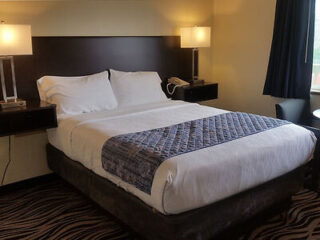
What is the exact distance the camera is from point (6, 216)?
269cm

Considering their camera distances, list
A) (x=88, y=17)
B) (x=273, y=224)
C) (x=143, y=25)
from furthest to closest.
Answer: (x=143, y=25), (x=88, y=17), (x=273, y=224)

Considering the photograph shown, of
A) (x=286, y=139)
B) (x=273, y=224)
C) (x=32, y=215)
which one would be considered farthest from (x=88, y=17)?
(x=273, y=224)

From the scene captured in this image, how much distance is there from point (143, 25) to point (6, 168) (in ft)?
7.00

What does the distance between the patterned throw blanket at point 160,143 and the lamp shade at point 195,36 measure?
148 cm

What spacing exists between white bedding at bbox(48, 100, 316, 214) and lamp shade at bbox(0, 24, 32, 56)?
2.22ft

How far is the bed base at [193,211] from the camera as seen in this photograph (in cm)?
186

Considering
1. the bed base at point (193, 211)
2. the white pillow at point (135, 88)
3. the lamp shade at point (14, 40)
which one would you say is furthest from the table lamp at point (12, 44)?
the white pillow at point (135, 88)

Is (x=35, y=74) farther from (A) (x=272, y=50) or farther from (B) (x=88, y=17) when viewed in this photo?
(A) (x=272, y=50)

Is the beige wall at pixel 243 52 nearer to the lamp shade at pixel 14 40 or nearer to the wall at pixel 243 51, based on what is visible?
the wall at pixel 243 51

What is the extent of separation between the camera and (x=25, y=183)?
3205 mm

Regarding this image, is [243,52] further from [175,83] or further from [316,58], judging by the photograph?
[175,83]

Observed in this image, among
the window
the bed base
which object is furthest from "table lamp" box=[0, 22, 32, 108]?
the window

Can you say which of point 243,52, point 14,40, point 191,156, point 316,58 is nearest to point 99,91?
point 14,40

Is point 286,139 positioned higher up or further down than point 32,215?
higher up
